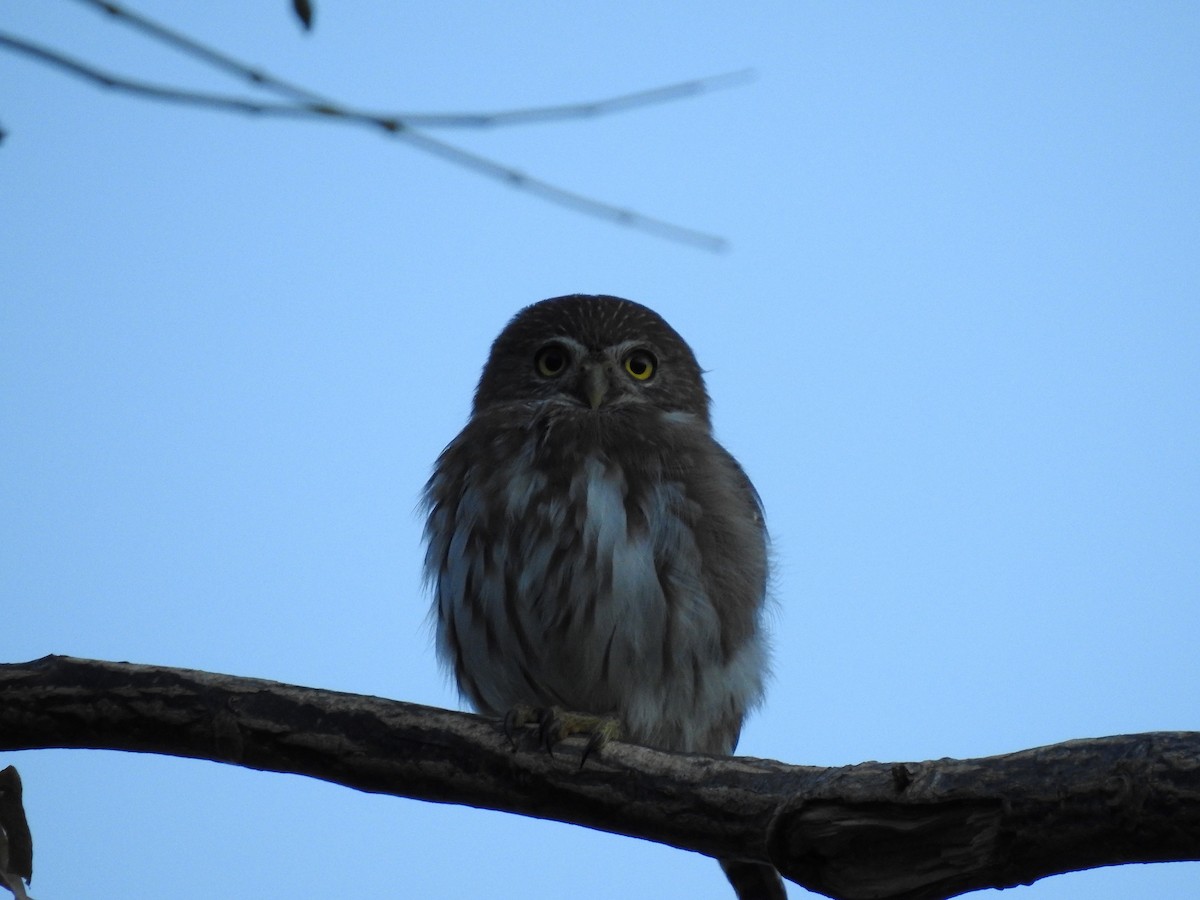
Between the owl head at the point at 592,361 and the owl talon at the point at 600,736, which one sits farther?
the owl head at the point at 592,361

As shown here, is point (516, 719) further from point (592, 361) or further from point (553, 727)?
point (592, 361)

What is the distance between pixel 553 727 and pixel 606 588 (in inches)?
36.9

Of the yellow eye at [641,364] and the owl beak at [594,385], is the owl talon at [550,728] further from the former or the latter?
the yellow eye at [641,364]

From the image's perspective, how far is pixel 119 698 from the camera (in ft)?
13.3

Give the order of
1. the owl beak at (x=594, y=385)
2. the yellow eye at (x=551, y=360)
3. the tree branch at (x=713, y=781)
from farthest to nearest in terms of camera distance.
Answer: the yellow eye at (x=551, y=360)
the owl beak at (x=594, y=385)
the tree branch at (x=713, y=781)

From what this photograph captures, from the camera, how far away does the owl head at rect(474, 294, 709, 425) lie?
6.23m

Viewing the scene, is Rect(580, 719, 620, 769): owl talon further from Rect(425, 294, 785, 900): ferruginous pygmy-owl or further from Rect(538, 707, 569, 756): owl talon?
Rect(425, 294, 785, 900): ferruginous pygmy-owl

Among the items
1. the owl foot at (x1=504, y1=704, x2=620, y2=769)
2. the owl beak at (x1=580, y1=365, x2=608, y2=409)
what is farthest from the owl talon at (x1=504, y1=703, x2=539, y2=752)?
the owl beak at (x1=580, y1=365, x2=608, y2=409)

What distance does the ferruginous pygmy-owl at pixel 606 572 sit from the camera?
16.8 feet

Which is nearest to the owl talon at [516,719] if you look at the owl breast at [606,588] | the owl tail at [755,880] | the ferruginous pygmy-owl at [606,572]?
the ferruginous pygmy-owl at [606,572]

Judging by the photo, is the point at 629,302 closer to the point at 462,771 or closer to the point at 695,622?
the point at 695,622

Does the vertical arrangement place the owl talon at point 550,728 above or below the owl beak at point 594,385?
below

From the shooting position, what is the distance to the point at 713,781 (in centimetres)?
378

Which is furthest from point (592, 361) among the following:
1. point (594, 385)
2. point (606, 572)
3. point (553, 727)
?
point (553, 727)
